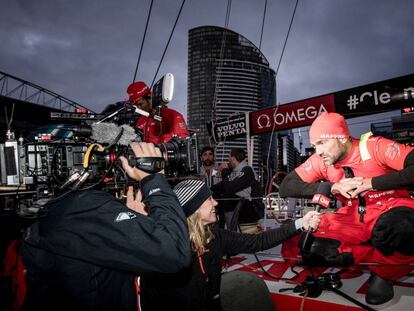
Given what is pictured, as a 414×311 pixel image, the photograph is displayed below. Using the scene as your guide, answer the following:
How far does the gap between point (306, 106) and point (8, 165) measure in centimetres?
550

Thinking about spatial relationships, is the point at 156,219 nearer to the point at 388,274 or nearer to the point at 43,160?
the point at 43,160

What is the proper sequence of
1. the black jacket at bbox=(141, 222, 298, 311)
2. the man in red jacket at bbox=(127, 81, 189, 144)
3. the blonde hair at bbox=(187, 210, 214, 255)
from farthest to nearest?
the man in red jacket at bbox=(127, 81, 189, 144)
the blonde hair at bbox=(187, 210, 214, 255)
the black jacket at bbox=(141, 222, 298, 311)

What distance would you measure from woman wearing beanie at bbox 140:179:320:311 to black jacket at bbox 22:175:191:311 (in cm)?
39

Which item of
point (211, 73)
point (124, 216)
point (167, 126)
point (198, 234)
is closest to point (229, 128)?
point (167, 126)

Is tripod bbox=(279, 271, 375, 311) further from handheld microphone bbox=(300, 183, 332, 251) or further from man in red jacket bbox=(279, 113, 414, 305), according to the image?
handheld microphone bbox=(300, 183, 332, 251)

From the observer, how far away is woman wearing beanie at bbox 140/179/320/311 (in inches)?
60.5

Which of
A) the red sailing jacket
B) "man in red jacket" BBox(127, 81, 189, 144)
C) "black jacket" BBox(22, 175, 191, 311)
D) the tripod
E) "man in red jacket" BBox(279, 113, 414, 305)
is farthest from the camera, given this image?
the red sailing jacket

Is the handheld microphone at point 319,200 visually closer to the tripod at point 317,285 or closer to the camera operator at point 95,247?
the tripod at point 317,285

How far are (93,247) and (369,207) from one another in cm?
215

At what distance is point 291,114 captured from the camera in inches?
244

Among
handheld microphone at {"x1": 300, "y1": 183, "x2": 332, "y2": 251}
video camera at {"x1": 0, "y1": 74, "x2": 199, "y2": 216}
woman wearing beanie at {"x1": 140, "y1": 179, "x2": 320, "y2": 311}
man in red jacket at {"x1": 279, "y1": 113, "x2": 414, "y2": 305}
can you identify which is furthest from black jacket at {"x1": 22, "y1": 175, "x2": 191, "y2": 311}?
man in red jacket at {"x1": 279, "y1": 113, "x2": 414, "y2": 305}

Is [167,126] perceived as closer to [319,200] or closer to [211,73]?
[319,200]

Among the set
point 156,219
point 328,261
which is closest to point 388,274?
point 328,261

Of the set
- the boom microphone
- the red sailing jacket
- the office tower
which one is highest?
the office tower
